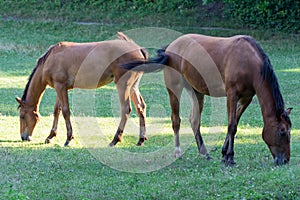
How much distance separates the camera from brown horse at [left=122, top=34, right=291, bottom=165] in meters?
8.77

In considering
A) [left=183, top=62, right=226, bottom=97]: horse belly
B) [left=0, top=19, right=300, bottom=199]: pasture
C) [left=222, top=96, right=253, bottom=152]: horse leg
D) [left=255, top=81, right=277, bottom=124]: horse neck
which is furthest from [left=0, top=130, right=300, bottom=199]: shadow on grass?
[left=183, top=62, right=226, bottom=97]: horse belly

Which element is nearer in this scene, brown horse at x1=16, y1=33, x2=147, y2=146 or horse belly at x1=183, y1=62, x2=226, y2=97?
horse belly at x1=183, y1=62, x2=226, y2=97

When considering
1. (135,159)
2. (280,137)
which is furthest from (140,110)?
(280,137)

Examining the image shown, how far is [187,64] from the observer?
10.0 meters

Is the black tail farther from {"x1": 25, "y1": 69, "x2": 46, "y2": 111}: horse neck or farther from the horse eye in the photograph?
→ the horse eye

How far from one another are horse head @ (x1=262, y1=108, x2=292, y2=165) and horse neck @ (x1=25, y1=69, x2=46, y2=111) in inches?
189

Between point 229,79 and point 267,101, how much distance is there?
0.62 metres

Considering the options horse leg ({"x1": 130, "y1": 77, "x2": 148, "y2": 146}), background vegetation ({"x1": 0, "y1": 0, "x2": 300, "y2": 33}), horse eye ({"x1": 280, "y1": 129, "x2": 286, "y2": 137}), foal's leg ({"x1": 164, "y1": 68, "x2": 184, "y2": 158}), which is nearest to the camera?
horse eye ({"x1": 280, "y1": 129, "x2": 286, "y2": 137})

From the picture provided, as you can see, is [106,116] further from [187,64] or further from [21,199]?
[21,199]

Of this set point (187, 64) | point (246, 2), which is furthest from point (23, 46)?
point (187, 64)

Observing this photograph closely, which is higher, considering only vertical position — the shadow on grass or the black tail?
the black tail

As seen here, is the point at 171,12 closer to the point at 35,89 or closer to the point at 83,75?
the point at 35,89

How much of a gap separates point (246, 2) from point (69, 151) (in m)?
18.7

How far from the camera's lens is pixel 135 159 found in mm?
9773
